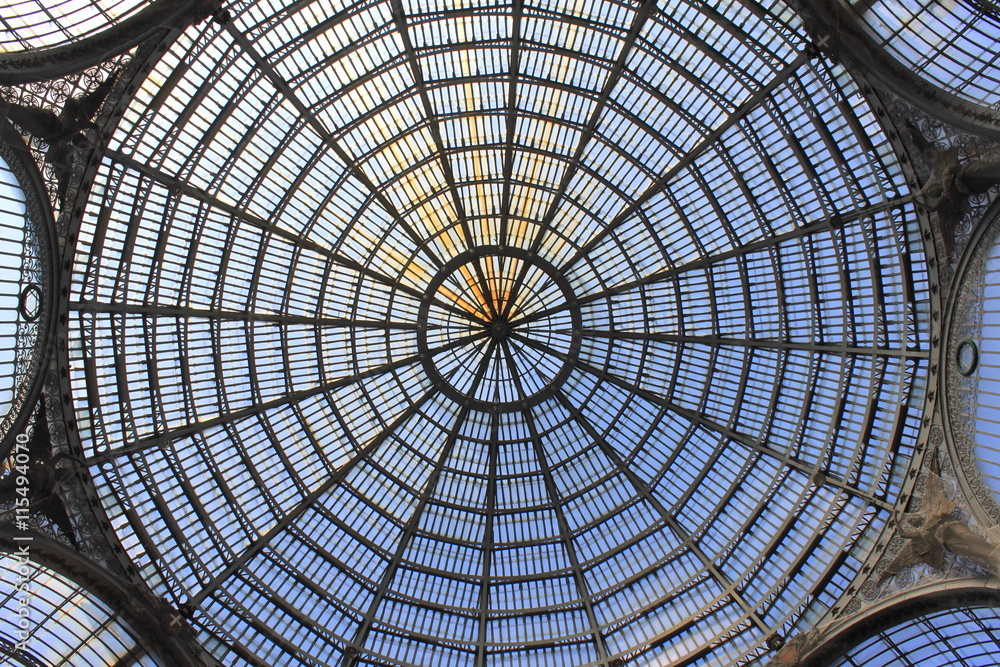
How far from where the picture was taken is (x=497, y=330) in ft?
114

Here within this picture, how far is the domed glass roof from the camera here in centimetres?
2656

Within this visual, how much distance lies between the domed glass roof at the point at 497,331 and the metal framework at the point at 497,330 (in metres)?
0.16

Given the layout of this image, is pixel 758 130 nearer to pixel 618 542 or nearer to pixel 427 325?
pixel 427 325

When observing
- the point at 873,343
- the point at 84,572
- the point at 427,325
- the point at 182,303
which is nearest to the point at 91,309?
the point at 182,303

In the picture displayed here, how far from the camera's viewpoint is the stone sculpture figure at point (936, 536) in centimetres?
2200

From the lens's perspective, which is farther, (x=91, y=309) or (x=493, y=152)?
(x=493, y=152)

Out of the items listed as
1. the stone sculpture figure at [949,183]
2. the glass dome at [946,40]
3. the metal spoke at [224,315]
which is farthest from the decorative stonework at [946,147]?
the metal spoke at [224,315]

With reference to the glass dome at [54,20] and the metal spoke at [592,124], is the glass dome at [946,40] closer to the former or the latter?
the metal spoke at [592,124]

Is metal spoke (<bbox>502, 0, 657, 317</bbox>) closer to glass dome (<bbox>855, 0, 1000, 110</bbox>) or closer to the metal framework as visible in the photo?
the metal framework

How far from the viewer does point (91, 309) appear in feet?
84.5

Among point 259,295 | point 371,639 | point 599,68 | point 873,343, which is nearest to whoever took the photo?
point 873,343

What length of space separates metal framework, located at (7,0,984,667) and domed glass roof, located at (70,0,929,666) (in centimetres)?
16

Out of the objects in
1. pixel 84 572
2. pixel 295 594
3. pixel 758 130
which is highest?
pixel 758 130

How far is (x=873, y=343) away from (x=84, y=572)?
1245 inches
